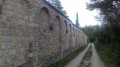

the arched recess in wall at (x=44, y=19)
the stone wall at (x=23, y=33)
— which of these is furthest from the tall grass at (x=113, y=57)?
the arched recess in wall at (x=44, y=19)

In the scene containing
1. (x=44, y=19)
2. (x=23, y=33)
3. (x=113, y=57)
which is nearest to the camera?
(x=23, y=33)

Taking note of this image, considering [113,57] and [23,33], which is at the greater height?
[23,33]

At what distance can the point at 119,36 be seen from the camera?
14.4 metres

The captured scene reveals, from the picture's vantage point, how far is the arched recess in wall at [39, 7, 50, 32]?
10531 mm

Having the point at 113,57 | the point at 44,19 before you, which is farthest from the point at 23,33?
the point at 113,57

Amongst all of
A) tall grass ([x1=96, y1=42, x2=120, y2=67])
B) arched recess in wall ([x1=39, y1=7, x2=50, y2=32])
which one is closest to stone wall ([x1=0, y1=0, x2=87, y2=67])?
arched recess in wall ([x1=39, y1=7, x2=50, y2=32])

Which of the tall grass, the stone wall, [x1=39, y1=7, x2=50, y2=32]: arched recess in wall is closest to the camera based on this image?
the stone wall

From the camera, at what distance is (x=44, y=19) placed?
36.3ft

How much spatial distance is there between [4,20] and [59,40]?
30.2 ft

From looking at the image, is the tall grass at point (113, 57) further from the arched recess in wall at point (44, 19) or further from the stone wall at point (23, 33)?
the arched recess in wall at point (44, 19)

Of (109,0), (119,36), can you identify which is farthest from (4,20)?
(119,36)

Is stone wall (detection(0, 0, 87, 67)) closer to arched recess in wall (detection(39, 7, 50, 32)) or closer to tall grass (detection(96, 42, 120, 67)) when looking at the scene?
arched recess in wall (detection(39, 7, 50, 32))

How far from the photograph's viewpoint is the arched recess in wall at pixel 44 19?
10.5 meters

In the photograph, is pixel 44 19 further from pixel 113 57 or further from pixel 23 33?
pixel 113 57
